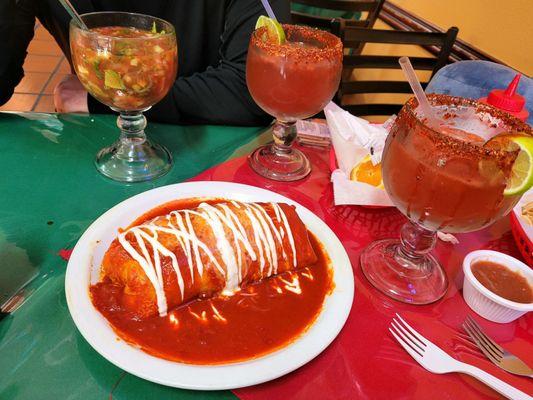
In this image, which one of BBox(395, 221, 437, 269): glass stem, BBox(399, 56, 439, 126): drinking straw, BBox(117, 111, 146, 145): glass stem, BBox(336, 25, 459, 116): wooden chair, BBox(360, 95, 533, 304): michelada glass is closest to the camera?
BBox(360, 95, 533, 304): michelada glass

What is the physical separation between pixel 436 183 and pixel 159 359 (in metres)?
0.61

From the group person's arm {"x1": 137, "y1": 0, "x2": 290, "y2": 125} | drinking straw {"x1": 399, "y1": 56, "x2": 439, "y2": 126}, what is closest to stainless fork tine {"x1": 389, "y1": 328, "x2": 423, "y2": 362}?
drinking straw {"x1": 399, "y1": 56, "x2": 439, "y2": 126}

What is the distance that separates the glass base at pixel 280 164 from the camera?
4.22 ft

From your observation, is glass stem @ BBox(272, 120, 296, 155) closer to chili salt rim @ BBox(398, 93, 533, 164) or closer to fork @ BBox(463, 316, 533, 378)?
Result: chili salt rim @ BBox(398, 93, 533, 164)

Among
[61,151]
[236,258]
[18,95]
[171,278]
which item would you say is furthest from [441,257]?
[18,95]

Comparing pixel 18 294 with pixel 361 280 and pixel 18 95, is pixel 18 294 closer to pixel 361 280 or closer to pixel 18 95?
pixel 361 280

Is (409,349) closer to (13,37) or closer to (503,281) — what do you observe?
(503,281)

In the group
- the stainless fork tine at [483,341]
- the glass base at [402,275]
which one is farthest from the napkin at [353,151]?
the stainless fork tine at [483,341]

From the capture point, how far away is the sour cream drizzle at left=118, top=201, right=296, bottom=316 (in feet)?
2.68

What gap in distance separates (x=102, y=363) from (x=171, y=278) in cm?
19

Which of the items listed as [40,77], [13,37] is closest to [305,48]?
[13,37]

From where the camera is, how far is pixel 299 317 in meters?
0.83

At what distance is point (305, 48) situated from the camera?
1.24 m

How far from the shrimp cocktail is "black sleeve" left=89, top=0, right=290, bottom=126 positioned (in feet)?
0.65
